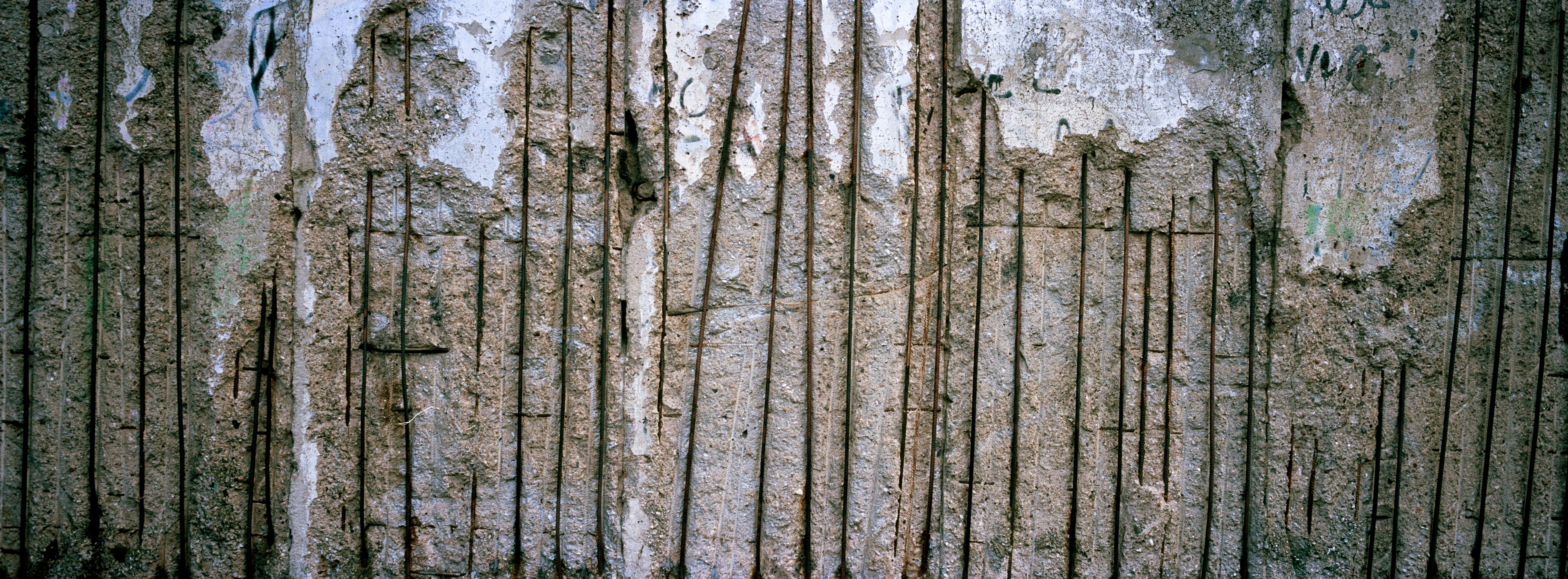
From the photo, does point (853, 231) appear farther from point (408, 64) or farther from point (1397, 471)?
point (1397, 471)

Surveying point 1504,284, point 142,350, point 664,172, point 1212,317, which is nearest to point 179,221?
point 142,350

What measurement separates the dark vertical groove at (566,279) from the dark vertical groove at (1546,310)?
7.99ft

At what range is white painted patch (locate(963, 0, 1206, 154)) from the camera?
1.94 metres

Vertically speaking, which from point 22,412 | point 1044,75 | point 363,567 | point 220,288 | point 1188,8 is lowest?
point 363,567

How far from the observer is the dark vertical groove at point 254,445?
1.89 metres

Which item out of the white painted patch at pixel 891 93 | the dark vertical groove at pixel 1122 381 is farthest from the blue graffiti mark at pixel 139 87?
the dark vertical groove at pixel 1122 381

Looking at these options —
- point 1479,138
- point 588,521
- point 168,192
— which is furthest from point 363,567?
point 1479,138

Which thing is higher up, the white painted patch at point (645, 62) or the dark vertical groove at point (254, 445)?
the white painted patch at point (645, 62)

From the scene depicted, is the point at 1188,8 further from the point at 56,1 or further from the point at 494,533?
the point at 56,1

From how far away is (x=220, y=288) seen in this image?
1880 mm

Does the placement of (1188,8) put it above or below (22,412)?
above

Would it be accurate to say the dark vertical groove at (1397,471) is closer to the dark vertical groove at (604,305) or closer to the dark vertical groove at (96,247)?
the dark vertical groove at (604,305)

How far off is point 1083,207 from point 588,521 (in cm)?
146

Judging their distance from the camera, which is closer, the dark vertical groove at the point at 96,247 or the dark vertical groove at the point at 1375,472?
the dark vertical groove at the point at 96,247
